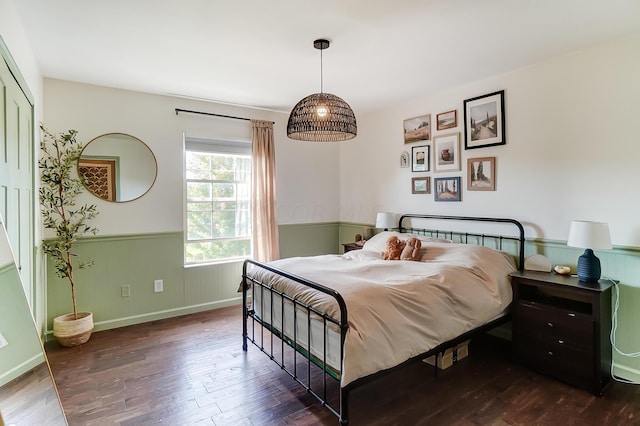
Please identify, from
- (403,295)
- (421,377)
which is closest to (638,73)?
(403,295)

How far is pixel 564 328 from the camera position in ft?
8.19

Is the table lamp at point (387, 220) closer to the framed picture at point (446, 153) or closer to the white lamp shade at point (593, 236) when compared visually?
the framed picture at point (446, 153)

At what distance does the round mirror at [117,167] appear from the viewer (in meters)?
3.48

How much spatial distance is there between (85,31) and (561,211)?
157 inches

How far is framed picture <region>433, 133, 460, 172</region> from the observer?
363 cm

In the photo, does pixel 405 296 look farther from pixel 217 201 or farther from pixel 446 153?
pixel 217 201

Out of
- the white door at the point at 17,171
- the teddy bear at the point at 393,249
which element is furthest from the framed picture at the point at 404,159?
the white door at the point at 17,171

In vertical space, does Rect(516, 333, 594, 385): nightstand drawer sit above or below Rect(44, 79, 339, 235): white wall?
below

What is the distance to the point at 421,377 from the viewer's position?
260 centimetres

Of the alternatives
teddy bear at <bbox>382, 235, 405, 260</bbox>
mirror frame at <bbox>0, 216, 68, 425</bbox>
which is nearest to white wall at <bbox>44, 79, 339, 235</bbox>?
teddy bear at <bbox>382, 235, 405, 260</bbox>

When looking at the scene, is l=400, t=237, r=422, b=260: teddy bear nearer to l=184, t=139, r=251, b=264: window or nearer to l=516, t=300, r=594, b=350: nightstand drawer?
l=516, t=300, r=594, b=350: nightstand drawer

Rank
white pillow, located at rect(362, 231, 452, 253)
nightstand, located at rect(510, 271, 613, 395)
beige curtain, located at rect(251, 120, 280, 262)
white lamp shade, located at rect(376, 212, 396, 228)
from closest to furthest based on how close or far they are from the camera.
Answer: nightstand, located at rect(510, 271, 613, 395) → white pillow, located at rect(362, 231, 452, 253) → white lamp shade, located at rect(376, 212, 396, 228) → beige curtain, located at rect(251, 120, 280, 262)

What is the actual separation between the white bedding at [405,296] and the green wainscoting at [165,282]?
723 mm

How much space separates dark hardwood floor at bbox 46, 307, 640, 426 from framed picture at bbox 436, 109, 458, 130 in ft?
7.49
